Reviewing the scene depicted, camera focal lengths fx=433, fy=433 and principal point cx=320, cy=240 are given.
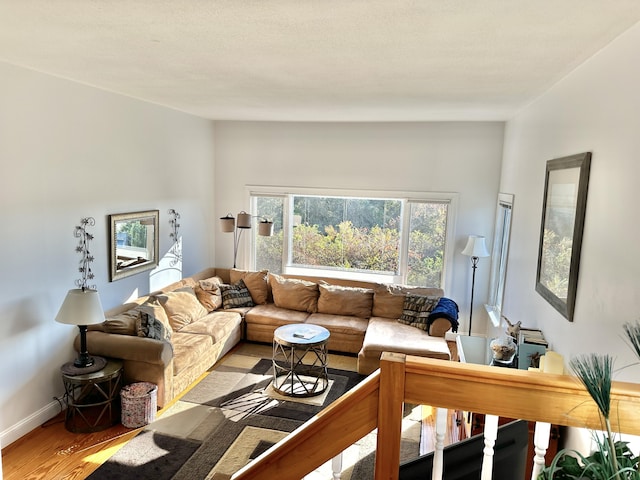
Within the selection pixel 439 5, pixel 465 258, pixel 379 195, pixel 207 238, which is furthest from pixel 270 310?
pixel 439 5

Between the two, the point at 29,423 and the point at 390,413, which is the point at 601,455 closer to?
the point at 390,413

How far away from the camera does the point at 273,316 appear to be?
5375 mm

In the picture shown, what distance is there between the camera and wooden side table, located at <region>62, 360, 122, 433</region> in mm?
3443

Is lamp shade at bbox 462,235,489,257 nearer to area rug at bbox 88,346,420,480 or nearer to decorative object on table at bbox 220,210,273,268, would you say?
area rug at bbox 88,346,420,480

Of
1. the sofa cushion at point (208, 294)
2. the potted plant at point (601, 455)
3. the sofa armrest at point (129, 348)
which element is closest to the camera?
the potted plant at point (601, 455)

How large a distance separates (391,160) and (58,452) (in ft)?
15.3

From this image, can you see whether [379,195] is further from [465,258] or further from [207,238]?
[207,238]

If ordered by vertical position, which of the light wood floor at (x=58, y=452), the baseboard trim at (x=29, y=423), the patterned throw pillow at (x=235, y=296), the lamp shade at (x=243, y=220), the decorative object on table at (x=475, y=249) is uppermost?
the lamp shade at (x=243, y=220)

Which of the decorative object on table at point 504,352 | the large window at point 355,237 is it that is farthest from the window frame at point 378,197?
the decorative object on table at point 504,352

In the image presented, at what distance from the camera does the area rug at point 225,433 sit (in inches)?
122

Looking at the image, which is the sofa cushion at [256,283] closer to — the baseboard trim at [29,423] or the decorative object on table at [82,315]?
the decorative object on table at [82,315]

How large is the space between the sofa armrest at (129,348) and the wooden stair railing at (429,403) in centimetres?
276

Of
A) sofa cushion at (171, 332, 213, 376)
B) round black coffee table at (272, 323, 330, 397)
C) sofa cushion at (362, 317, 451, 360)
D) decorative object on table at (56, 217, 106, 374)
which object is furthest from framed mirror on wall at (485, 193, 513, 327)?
decorative object on table at (56, 217, 106, 374)

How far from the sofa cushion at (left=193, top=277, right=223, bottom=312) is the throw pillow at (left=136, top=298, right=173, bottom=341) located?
0.96 meters
